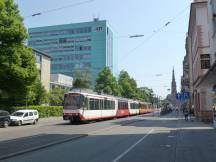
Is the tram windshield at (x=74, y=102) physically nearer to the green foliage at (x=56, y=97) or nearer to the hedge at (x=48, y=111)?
the hedge at (x=48, y=111)

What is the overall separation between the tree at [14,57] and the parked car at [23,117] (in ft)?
12.4

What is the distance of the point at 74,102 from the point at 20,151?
2154cm

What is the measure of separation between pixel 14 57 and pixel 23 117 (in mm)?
7029

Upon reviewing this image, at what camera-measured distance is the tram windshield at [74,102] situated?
3553cm

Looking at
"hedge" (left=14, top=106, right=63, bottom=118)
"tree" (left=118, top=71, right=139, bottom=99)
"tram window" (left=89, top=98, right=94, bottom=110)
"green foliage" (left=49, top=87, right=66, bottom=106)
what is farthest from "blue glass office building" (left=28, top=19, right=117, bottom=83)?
"tram window" (left=89, top=98, right=94, bottom=110)

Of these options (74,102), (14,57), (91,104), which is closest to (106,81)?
(14,57)

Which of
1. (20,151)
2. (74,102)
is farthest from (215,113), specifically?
(20,151)

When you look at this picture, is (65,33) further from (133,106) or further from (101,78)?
(133,106)

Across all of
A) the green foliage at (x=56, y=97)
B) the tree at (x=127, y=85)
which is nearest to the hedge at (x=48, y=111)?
the green foliage at (x=56, y=97)

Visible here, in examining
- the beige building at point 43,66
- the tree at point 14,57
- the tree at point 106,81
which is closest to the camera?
the tree at point 14,57

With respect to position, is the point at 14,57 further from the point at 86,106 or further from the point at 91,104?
the point at 86,106

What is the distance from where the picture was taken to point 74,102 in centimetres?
3572

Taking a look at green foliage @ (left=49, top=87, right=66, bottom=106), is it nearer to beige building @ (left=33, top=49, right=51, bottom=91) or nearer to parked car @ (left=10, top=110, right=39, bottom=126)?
beige building @ (left=33, top=49, right=51, bottom=91)

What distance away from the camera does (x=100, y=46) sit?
128750mm
